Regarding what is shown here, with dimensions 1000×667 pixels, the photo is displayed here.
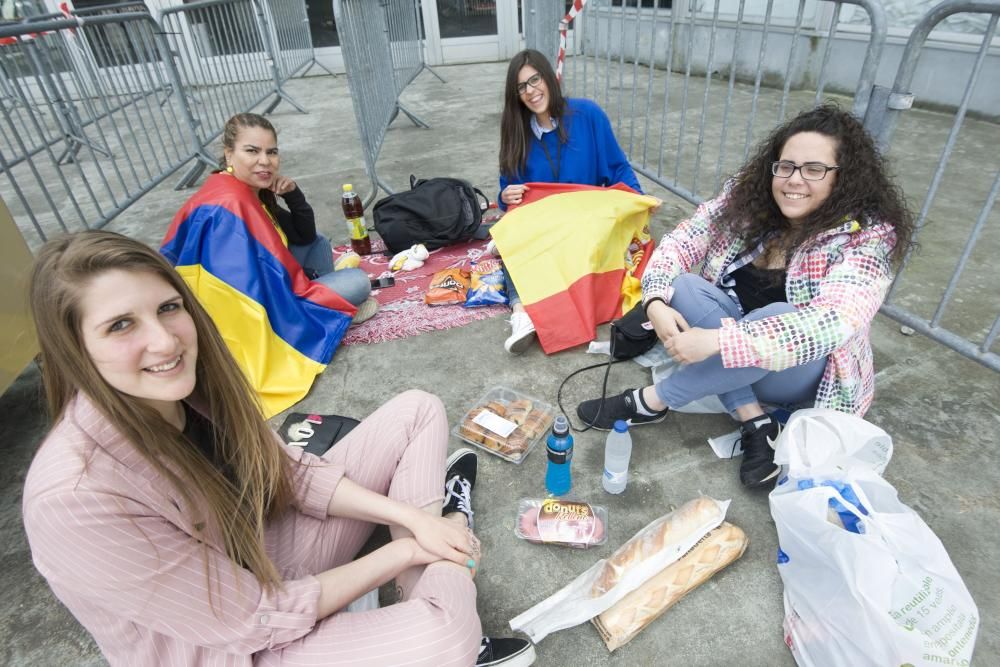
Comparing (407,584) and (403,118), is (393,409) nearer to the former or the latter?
(407,584)

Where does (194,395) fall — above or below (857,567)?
above

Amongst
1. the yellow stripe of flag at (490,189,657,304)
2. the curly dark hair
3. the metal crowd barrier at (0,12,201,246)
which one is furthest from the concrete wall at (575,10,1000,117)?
the metal crowd barrier at (0,12,201,246)

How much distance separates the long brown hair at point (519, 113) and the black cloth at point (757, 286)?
59.4 inches

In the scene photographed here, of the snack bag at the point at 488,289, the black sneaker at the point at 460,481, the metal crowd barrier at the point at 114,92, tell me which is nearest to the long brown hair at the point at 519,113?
the snack bag at the point at 488,289

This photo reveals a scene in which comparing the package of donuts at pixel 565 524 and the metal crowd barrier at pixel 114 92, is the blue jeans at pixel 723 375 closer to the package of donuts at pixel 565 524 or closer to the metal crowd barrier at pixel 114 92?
the package of donuts at pixel 565 524

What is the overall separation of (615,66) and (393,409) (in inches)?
327

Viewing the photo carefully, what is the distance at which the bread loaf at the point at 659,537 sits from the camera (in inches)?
64.9

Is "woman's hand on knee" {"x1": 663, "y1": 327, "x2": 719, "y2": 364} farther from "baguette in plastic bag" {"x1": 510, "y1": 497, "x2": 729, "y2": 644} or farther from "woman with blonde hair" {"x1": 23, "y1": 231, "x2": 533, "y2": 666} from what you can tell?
"woman with blonde hair" {"x1": 23, "y1": 231, "x2": 533, "y2": 666}

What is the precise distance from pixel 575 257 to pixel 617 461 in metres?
1.22

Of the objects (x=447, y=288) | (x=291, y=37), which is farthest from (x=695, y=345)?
(x=291, y=37)

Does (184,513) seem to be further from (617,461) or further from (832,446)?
(832,446)

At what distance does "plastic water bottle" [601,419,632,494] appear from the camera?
1904mm

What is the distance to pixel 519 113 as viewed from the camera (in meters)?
3.19

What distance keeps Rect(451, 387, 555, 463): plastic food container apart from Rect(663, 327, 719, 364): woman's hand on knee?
2.17 ft
